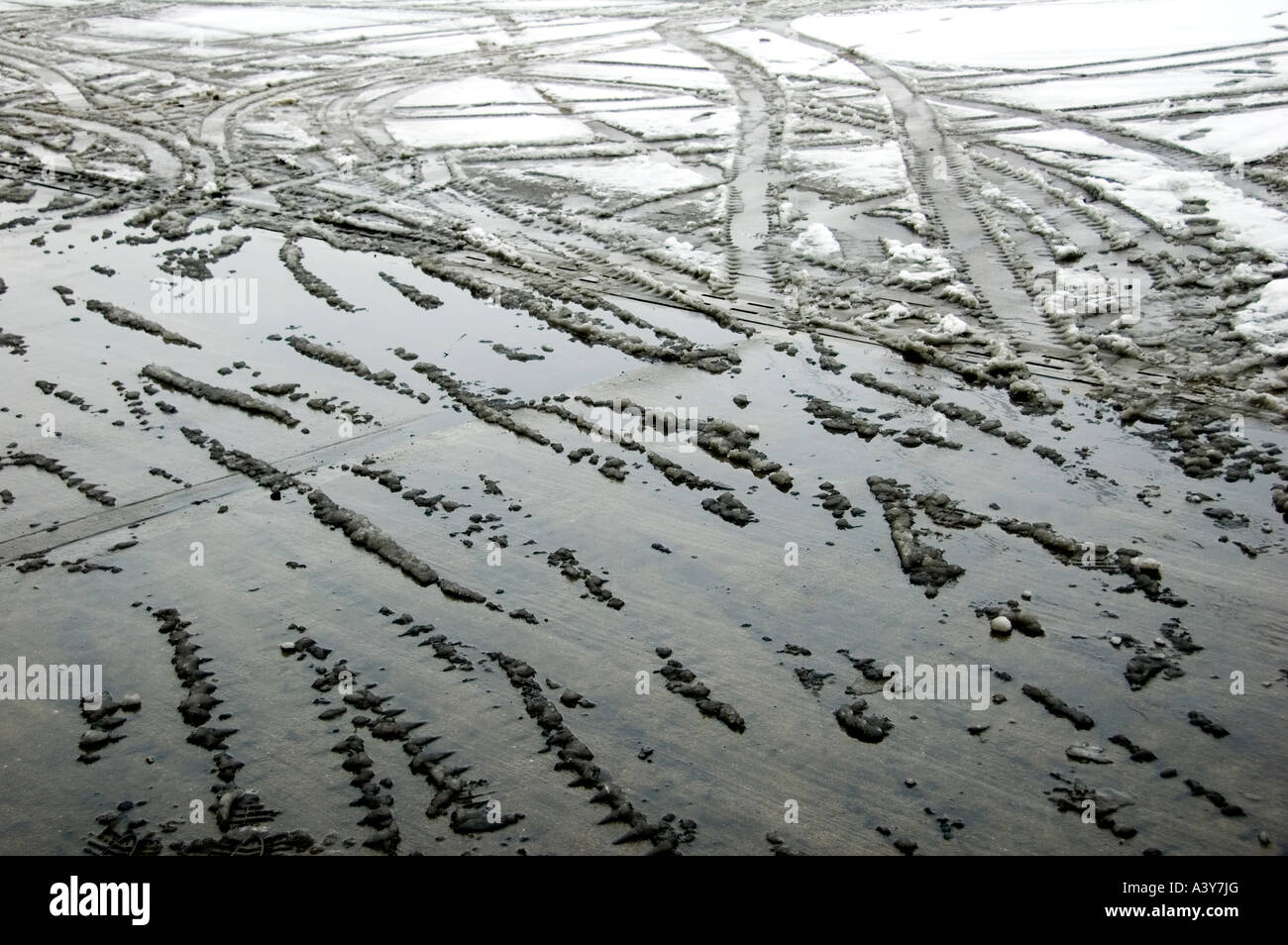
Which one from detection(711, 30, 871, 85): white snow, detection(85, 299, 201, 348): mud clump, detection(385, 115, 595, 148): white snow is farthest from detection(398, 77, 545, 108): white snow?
detection(85, 299, 201, 348): mud clump

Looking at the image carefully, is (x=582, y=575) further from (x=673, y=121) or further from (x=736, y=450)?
(x=673, y=121)

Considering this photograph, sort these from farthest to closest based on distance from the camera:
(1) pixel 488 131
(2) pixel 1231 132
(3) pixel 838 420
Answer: (1) pixel 488 131 → (2) pixel 1231 132 → (3) pixel 838 420

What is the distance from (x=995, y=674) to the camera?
3.48 metres

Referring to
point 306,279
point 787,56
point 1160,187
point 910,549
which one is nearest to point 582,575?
point 910,549

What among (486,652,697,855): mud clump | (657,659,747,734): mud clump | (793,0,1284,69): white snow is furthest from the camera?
(793,0,1284,69): white snow

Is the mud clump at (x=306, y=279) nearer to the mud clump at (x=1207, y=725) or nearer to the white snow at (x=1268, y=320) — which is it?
the white snow at (x=1268, y=320)

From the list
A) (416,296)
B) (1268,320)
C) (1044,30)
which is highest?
(1044,30)

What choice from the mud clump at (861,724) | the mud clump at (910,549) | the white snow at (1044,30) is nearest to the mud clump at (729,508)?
the mud clump at (910,549)

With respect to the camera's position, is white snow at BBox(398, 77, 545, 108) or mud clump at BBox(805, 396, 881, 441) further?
white snow at BBox(398, 77, 545, 108)

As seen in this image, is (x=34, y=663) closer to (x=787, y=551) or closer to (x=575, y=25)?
(x=787, y=551)

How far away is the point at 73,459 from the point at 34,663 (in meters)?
1.48

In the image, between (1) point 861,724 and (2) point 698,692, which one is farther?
(2) point 698,692

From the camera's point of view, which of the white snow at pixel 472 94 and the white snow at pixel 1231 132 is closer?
the white snow at pixel 1231 132

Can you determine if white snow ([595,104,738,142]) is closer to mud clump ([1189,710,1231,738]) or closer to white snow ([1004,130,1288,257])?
white snow ([1004,130,1288,257])
